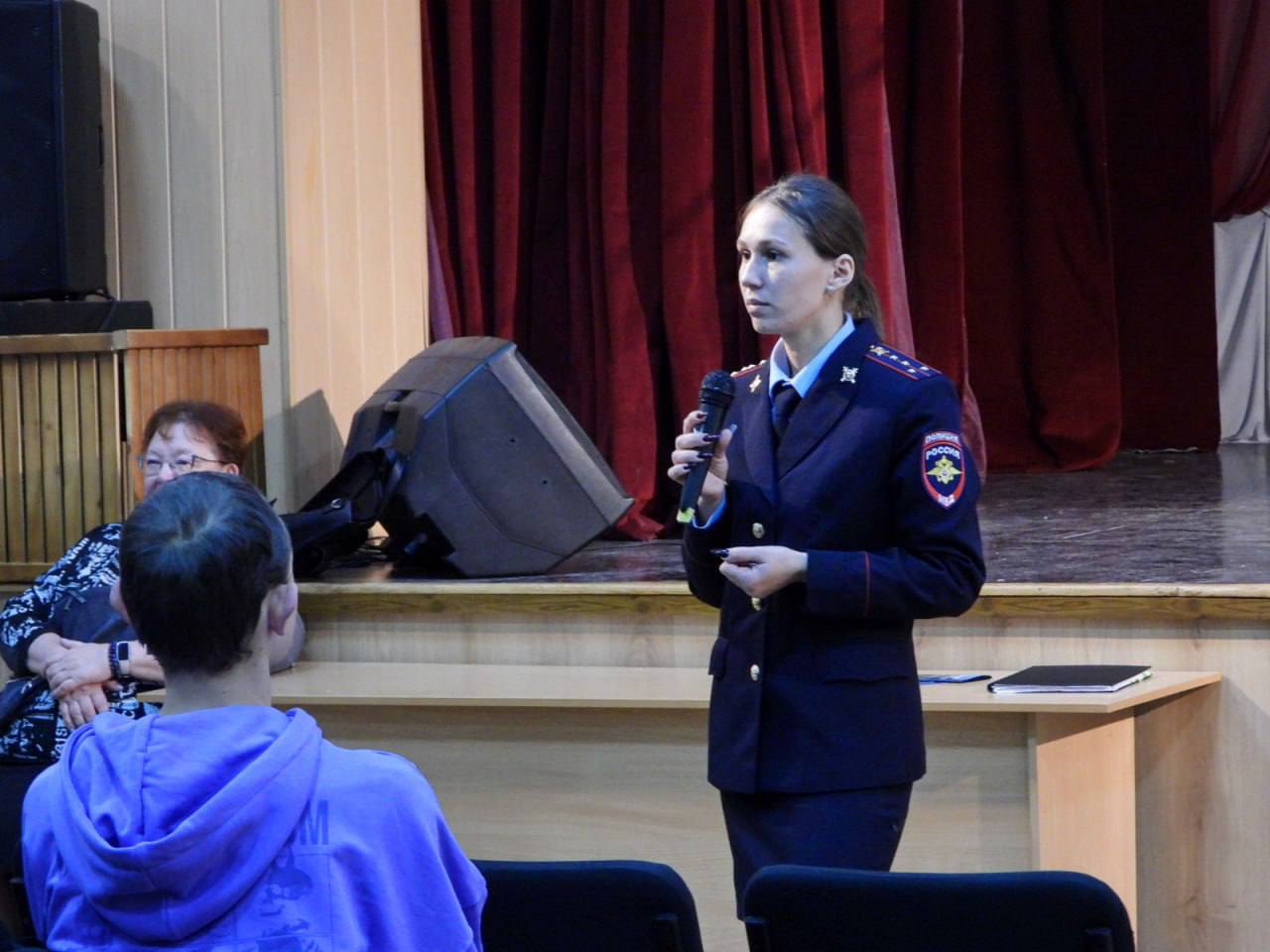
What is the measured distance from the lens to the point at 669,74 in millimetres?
4832

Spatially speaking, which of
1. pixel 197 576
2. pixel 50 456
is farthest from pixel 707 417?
pixel 50 456

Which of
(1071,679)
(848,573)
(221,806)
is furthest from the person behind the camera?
(1071,679)

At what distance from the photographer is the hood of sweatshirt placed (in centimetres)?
126

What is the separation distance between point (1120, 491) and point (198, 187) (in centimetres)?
314

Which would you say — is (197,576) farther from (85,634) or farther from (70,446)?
(70,446)

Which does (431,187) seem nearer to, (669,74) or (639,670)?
(669,74)

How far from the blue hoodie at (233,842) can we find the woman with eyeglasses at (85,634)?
69.2 inches

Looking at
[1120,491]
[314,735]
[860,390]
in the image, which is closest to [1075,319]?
[1120,491]

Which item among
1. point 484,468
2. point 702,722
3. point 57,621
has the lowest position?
point 702,722

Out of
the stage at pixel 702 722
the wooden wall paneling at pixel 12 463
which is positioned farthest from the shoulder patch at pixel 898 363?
the wooden wall paneling at pixel 12 463

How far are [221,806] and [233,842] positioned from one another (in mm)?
29

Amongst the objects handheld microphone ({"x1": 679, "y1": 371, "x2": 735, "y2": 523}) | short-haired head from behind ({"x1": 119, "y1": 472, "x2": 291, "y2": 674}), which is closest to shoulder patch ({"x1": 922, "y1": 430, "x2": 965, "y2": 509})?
handheld microphone ({"x1": 679, "y1": 371, "x2": 735, "y2": 523})

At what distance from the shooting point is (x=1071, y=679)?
2.93 meters

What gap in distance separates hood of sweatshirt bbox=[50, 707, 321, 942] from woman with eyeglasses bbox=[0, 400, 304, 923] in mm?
1780
